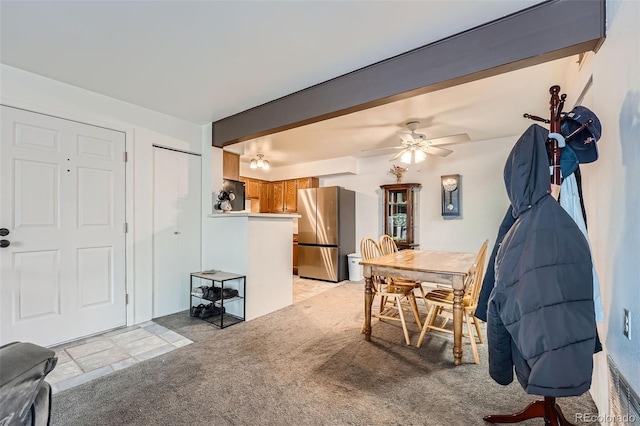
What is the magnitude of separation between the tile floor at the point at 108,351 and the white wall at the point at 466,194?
3928 millimetres

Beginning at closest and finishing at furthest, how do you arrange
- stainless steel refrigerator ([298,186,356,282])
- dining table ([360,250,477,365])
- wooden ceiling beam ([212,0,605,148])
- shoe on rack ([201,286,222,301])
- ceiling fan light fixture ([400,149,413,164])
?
wooden ceiling beam ([212,0,605,148]) → dining table ([360,250,477,365]) → shoe on rack ([201,286,222,301]) → ceiling fan light fixture ([400,149,413,164]) → stainless steel refrigerator ([298,186,356,282])

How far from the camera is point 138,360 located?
237cm

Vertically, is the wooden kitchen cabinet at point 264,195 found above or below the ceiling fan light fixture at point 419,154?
below

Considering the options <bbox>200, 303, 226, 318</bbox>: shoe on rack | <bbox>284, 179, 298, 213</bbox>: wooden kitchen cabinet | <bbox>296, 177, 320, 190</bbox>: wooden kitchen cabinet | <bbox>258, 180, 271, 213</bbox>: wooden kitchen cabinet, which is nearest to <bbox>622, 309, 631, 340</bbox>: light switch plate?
<bbox>200, 303, 226, 318</bbox>: shoe on rack

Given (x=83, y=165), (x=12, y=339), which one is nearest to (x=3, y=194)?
(x=83, y=165)

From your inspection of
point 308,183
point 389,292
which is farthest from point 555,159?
point 308,183

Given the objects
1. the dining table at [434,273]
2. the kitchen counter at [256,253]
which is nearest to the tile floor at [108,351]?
the kitchen counter at [256,253]

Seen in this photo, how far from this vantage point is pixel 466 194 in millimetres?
4551

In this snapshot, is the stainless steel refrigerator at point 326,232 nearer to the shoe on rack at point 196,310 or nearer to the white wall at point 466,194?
the white wall at point 466,194

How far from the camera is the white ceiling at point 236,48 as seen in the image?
1.72 m

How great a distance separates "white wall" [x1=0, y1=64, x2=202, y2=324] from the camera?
108 inches

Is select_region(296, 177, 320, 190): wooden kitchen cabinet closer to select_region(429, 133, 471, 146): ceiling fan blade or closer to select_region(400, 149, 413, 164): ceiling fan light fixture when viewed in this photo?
select_region(400, 149, 413, 164): ceiling fan light fixture

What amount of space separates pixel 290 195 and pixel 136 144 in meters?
3.48

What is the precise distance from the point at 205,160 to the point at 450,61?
3039 mm
